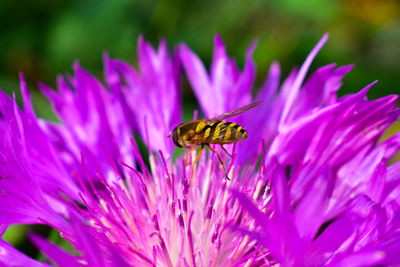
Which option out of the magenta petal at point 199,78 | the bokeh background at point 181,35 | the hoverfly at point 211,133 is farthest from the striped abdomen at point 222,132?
the bokeh background at point 181,35

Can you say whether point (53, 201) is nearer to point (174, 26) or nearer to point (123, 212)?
point (123, 212)

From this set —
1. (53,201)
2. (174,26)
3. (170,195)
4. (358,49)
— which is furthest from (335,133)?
(358,49)

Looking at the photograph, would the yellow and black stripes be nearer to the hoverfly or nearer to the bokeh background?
the hoverfly

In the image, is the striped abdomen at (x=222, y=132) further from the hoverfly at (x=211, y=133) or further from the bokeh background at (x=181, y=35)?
the bokeh background at (x=181, y=35)

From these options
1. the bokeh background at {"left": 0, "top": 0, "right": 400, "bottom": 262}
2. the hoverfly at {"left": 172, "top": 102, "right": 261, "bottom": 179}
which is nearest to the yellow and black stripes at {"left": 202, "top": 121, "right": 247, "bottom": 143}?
the hoverfly at {"left": 172, "top": 102, "right": 261, "bottom": 179}

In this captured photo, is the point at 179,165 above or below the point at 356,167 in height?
above

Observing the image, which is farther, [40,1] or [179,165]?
[40,1]

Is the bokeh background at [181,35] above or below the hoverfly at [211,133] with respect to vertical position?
above
